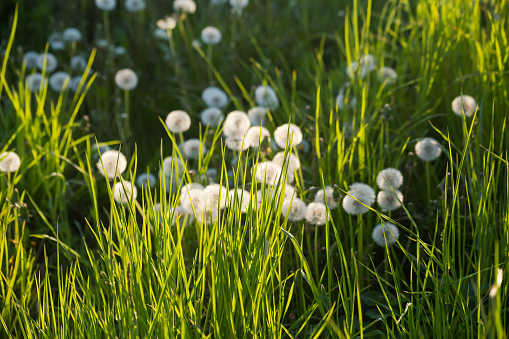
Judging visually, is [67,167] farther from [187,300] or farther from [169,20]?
[187,300]

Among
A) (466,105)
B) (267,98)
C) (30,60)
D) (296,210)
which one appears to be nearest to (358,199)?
(296,210)

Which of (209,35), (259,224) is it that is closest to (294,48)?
(209,35)

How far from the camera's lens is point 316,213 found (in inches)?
57.3

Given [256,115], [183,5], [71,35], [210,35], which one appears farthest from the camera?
[71,35]

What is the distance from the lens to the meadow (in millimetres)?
1185

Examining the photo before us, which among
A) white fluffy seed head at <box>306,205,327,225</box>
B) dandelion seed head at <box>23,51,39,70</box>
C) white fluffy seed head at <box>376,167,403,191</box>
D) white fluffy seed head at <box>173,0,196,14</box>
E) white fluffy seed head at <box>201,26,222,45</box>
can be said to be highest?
white fluffy seed head at <box>173,0,196,14</box>

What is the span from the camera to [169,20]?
8.93 ft

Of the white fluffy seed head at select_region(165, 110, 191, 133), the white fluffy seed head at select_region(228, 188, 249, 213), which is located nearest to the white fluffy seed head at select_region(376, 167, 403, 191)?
the white fluffy seed head at select_region(228, 188, 249, 213)

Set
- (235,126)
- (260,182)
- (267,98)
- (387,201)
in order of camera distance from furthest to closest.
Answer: (267,98) < (235,126) < (260,182) < (387,201)

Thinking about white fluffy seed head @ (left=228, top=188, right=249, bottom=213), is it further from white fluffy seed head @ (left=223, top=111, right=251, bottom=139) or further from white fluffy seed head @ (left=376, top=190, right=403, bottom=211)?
white fluffy seed head @ (left=376, top=190, right=403, bottom=211)

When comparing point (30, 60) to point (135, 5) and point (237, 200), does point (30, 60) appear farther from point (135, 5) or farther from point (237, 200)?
point (237, 200)

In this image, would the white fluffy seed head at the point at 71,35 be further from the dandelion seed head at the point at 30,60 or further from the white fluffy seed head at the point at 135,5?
the white fluffy seed head at the point at 135,5

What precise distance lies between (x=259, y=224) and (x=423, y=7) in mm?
1774

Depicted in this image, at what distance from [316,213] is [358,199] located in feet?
0.43
